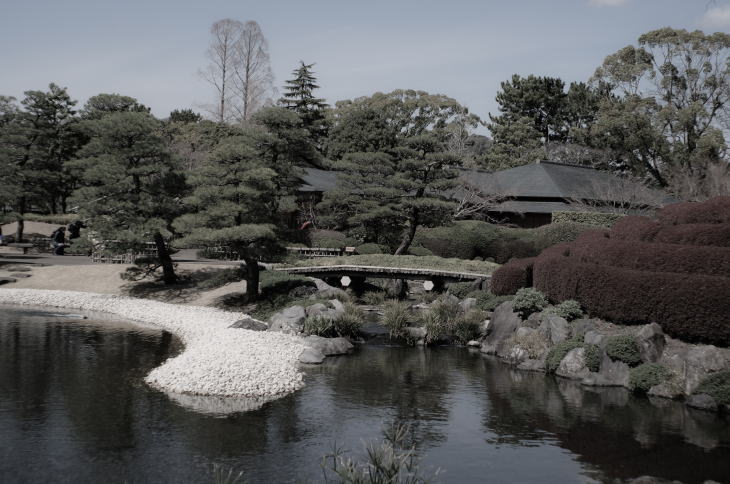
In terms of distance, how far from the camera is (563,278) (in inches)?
875

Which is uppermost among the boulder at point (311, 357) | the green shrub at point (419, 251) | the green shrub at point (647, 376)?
the green shrub at point (419, 251)

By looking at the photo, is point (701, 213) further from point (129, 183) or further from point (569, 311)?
point (129, 183)

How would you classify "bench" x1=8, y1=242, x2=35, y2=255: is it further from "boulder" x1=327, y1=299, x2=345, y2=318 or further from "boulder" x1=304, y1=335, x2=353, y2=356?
"boulder" x1=304, y1=335, x2=353, y2=356

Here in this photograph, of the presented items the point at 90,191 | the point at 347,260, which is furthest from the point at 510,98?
the point at 90,191

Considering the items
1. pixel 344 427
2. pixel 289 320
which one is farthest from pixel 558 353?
pixel 289 320

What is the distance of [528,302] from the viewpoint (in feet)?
74.8

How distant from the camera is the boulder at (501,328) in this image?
2266 centimetres

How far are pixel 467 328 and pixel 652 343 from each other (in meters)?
7.55

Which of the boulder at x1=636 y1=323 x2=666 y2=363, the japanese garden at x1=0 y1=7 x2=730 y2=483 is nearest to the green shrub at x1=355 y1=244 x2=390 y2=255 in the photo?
the japanese garden at x1=0 y1=7 x2=730 y2=483

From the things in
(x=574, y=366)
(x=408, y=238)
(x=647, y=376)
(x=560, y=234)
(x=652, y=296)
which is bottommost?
(x=574, y=366)

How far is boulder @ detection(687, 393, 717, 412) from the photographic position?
15757 mm

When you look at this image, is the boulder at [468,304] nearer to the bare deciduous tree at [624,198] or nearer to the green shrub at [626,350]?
the green shrub at [626,350]

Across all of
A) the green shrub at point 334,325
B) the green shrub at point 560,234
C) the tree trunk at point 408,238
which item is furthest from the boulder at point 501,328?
the green shrub at point 560,234

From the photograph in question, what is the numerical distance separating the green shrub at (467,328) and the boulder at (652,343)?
7245mm
